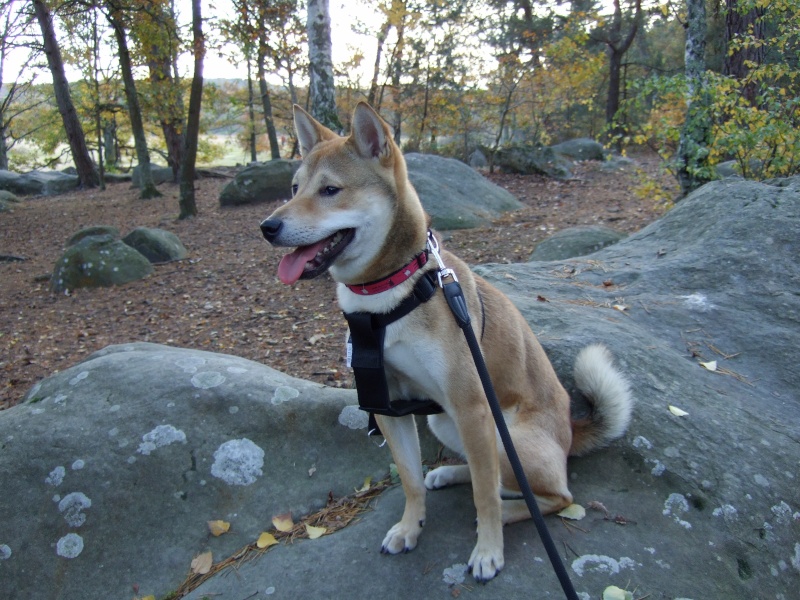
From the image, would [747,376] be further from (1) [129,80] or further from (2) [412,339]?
(1) [129,80]

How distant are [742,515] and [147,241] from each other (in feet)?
34.1

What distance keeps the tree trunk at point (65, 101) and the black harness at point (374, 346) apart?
1823 centimetres

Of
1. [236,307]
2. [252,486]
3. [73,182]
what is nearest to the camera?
[252,486]

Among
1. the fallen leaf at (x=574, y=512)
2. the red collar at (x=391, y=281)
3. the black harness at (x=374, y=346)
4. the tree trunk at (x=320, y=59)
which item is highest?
the tree trunk at (x=320, y=59)

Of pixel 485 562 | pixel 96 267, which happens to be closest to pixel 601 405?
pixel 485 562

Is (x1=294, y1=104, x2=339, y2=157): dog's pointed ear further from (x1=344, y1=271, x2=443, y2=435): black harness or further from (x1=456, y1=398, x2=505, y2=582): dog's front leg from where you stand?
(x1=456, y1=398, x2=505, y2=582): dog's front leg

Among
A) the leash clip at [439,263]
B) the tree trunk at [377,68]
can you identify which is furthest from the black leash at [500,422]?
the tree trunk at [377,68]

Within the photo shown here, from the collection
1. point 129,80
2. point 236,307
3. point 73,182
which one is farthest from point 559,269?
point 73,182

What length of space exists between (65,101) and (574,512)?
23017mm

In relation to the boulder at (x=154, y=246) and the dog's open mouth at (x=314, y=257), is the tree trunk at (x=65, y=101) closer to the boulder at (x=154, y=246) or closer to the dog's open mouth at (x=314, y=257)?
the boulder at (x=154, y=246)

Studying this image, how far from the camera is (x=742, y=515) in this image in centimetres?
291

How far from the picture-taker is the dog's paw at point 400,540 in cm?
285

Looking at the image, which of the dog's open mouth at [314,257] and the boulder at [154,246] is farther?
the boulder at [154,246]

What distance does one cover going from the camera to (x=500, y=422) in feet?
8.30
